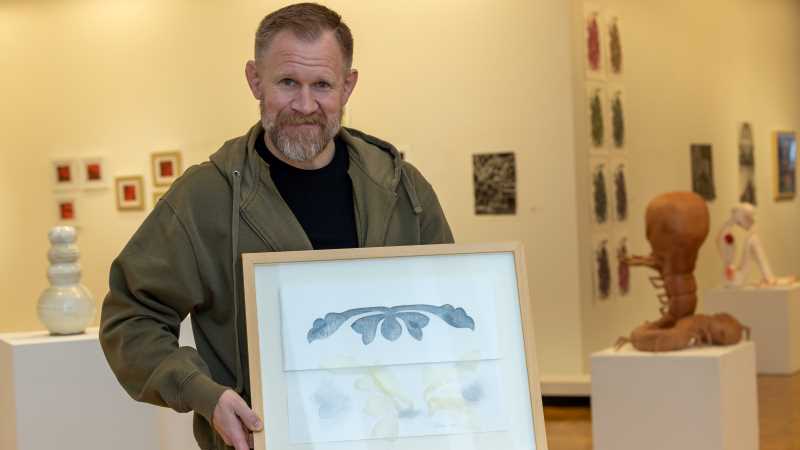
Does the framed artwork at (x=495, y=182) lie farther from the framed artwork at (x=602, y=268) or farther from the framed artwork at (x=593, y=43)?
the framed artwork at (x=593, y=43)

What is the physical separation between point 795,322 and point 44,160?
6864 mm

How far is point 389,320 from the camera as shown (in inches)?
105

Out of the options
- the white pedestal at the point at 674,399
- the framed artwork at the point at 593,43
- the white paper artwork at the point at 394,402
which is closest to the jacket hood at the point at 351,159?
the white paper artwork at the point at 394,402

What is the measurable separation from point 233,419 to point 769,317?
9712 millimetres

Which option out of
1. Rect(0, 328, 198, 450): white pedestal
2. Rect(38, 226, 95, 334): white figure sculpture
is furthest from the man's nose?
Rect(38, 226, 95, 334): white figure sculpture

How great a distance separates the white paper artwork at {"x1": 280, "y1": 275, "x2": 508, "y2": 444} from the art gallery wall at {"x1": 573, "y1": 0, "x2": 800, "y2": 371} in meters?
7.23

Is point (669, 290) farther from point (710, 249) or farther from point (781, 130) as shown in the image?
point (781, 130)

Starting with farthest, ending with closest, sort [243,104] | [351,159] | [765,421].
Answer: [243,104] → [765,421] → [351,159]

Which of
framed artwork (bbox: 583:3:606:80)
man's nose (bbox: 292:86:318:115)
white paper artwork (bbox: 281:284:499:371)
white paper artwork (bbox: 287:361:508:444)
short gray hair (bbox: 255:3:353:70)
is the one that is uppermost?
framed artwork (bbox: 583:3:606:80)

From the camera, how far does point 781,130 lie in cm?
1507

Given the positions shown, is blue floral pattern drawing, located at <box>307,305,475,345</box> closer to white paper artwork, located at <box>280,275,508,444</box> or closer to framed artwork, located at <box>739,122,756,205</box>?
white paper artwork, located at <box>280,275,508,444</box>

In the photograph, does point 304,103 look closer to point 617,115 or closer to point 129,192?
point 617,115

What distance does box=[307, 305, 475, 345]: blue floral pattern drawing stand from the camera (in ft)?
8.67

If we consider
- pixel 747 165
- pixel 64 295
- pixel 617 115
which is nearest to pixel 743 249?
pixel 617 115
